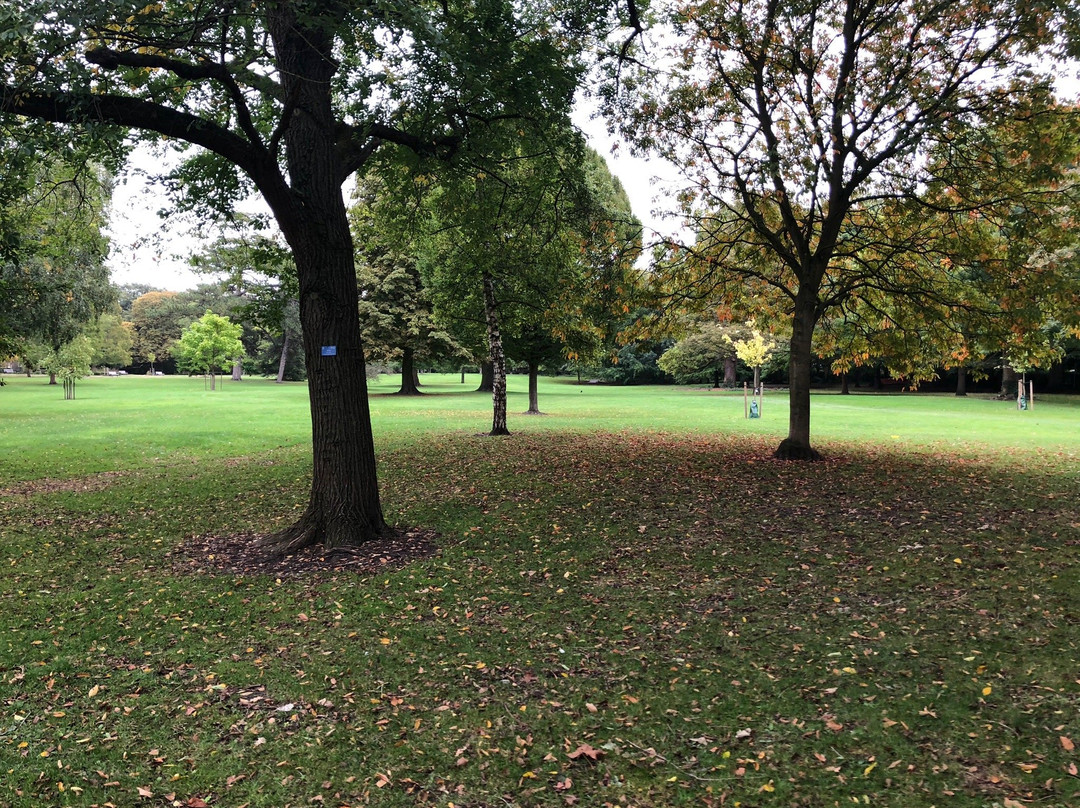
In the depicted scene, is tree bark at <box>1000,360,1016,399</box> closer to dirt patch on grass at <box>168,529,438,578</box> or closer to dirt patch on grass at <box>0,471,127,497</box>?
dirt patch on grass at <box>168,529,438,578</box>

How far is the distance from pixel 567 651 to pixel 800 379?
406 inches

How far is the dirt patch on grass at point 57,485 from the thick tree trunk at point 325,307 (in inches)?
233

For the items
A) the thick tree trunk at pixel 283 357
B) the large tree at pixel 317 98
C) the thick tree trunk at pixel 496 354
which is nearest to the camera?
the large tree at pixel 317 98

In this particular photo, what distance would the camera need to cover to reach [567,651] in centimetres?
485

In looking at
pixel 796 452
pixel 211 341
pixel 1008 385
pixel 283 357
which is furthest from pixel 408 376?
pixel 1008 385

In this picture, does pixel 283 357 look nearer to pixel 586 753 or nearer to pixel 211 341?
pixel 211 341

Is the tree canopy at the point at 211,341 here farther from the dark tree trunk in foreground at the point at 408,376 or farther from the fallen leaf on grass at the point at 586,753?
the fallen leaf on grass at the point at 586,753

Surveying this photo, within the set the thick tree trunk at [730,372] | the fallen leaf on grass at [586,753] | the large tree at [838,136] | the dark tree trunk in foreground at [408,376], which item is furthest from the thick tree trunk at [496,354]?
the thick tree trunk at [730,372]

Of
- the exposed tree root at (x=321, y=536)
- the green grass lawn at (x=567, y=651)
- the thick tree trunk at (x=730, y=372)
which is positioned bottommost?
the green grass lawn at (x=567, y=651)

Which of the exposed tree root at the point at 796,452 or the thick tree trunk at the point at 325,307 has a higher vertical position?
the thick tree trunk at the point at 325,307

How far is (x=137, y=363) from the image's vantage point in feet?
272

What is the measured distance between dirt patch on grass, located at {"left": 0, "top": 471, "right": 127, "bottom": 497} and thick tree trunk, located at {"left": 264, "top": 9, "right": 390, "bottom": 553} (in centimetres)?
592

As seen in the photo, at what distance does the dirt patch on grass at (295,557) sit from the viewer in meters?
6.73

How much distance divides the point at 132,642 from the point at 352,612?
1.66 meters
